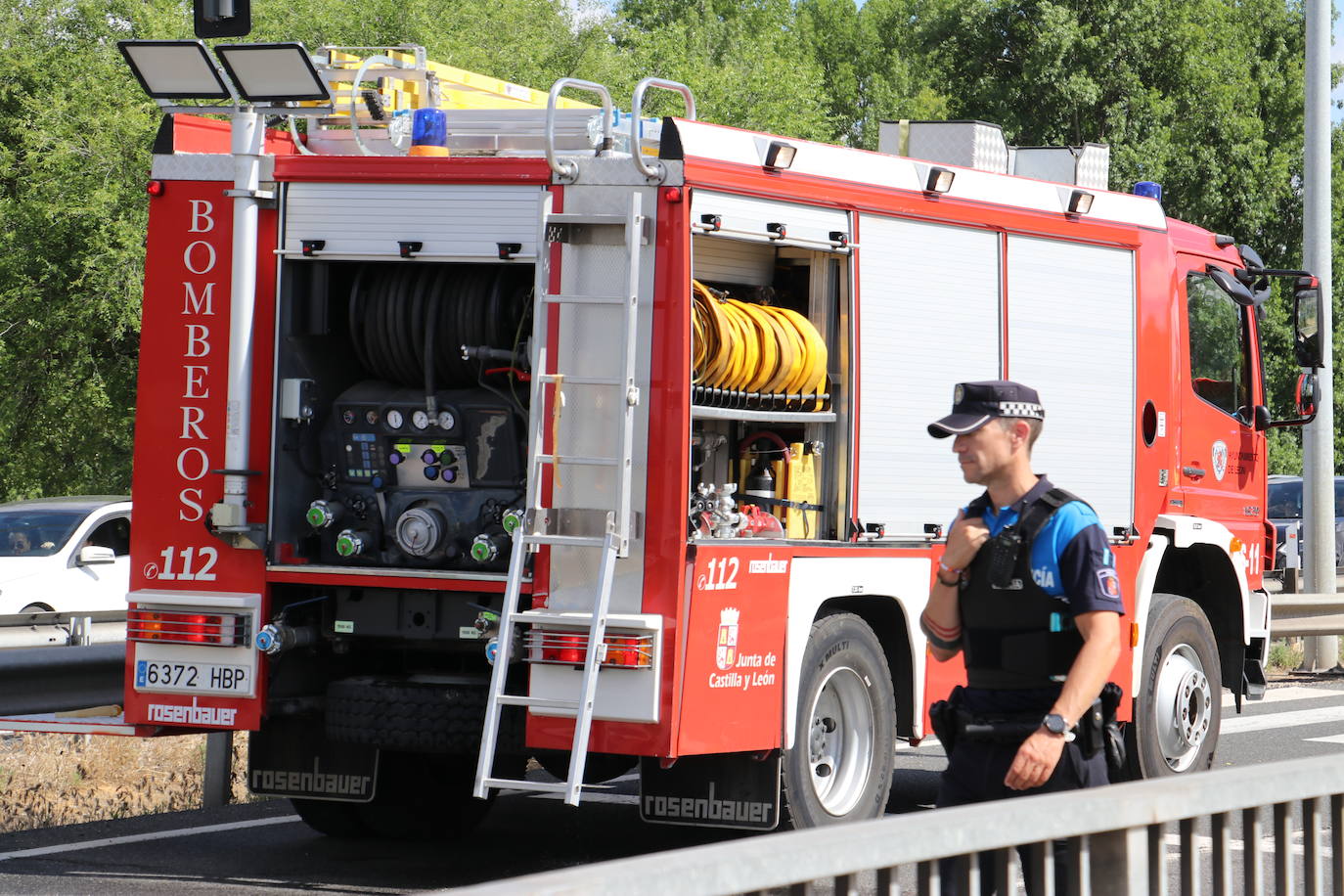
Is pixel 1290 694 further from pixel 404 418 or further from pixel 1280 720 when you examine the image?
pixel 404 418

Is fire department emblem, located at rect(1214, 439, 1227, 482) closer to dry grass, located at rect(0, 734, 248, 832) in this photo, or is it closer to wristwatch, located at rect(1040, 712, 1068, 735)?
dry grass, located at rect(0, 734, 248, 832)

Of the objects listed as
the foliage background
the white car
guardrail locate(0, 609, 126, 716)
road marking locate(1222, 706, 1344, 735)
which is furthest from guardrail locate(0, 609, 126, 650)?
the foliage background

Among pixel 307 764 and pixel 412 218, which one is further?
pixel 307 764

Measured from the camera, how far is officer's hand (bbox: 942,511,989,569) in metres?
5.18

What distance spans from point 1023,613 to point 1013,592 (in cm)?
6

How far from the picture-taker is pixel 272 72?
27.2 ft

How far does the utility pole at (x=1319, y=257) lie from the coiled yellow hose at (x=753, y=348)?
10.2 m

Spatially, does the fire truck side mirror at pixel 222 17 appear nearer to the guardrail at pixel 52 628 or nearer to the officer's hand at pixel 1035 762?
the guardrail at pixel 52 628

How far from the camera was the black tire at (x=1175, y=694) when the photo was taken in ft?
33.6

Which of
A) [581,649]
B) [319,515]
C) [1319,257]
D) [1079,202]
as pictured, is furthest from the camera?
[1319,257]

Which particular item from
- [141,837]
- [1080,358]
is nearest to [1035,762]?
[1080,358]

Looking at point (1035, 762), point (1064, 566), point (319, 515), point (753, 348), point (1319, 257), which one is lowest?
point (1035, 762)

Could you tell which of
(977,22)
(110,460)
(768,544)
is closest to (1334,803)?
(768,544)

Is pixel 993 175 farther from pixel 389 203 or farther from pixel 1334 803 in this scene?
pixel 1334 803
